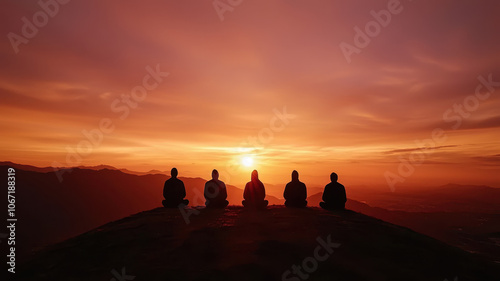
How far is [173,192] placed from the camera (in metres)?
20.2

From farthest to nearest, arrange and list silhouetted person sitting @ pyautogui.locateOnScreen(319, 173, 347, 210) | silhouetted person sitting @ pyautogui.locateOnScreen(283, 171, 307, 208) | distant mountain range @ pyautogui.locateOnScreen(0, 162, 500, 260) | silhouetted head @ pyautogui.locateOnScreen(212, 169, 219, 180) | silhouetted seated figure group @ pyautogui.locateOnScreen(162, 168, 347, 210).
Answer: distant mountain range @ pyautogui.locateOnScreen(0, 162, 500, 260), silhouetted head @ pyautogui.locateOnScreen(212, 169, 219, 180), silhouetted person sitting @ pyautogui.locateOnScreen(283, 171, 307, 208), silhouetted seated figure group @ pyautogui.locateOnScreen(162, 168, 347, 210), silhouetted person sitting @ pyautogui.locateOnScreen(319, 173, 347, 210)

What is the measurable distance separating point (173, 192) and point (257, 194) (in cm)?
643

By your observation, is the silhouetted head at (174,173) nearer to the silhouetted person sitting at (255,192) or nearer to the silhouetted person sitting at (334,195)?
the silhouetted person sitting at (255,192)

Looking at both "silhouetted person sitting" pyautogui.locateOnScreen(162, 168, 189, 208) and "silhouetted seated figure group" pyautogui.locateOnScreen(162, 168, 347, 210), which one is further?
"silhouetted person sitting" pyautogui.locateOnScreen(162, 168, 189, 208)

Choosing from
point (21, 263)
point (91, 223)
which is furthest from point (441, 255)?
point (91, 223)

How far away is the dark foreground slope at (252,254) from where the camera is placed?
8875 millimetres

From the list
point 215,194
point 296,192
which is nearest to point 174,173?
point 215,194

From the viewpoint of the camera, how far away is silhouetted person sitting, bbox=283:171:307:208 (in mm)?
19281

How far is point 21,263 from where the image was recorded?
11109 mm

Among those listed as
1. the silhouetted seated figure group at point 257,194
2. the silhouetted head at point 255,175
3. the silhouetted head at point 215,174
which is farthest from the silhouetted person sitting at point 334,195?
the silhouetted head at point 215,174

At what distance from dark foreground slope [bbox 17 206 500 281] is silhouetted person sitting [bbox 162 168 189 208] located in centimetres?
583

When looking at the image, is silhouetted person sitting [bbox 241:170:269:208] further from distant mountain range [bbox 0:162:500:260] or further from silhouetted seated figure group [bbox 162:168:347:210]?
distant mountain range [bbox 0:162:500:260]

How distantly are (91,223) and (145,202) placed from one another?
5065 centimetres

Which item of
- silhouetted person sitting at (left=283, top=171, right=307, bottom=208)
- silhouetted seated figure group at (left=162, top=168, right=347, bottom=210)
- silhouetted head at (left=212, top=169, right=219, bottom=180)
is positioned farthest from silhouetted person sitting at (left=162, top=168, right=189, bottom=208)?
silhouetted person sitting at (left=283, top=171, right=307, bottom=208)
